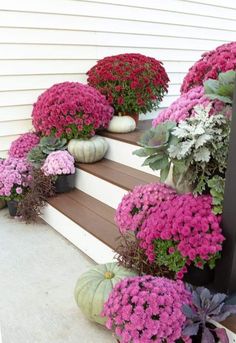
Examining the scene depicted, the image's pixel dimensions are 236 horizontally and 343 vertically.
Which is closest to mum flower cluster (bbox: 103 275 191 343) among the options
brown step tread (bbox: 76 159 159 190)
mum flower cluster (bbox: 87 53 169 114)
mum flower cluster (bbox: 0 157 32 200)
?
brown step tread (bbox: 76 159 159 190)

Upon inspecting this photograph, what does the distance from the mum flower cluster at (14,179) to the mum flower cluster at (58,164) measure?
0.16 m

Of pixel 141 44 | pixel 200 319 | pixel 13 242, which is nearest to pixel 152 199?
pixel 200 319

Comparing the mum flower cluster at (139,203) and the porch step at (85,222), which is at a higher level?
the mum flower cluster at (139,203)

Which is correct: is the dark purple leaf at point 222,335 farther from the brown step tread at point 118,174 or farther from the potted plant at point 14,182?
the potted plant at point 14,182

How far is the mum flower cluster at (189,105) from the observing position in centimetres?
159

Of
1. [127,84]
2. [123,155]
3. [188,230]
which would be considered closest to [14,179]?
[123,155]

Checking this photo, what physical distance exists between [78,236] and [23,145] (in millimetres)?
1124

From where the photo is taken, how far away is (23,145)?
9.85ft

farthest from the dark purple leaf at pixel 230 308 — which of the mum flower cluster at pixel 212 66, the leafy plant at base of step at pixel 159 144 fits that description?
the mum flower cluster at pixel 212 66

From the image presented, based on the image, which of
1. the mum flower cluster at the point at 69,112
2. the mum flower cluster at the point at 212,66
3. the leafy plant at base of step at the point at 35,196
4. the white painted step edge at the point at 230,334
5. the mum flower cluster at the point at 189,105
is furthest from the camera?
the mum flower cluster at the point at 69,112

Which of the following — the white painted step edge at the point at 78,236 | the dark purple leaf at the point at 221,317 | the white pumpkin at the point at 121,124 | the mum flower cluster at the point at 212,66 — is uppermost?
the mum flower cluster at the point at 212,66

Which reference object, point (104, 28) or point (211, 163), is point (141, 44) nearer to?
point (104, 28)

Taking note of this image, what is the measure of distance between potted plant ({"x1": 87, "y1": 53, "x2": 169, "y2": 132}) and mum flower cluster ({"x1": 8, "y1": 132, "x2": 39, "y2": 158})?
0.70 meters

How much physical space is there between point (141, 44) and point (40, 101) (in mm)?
1545
